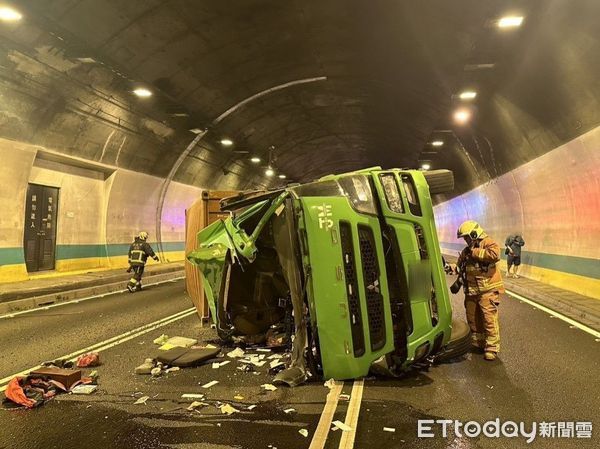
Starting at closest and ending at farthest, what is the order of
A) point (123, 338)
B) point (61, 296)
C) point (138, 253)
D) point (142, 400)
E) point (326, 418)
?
point (326, 418) → point (142, 400) → point (123, 338) → point (61, 296) → point (138, 253)

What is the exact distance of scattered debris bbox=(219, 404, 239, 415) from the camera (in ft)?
13.9

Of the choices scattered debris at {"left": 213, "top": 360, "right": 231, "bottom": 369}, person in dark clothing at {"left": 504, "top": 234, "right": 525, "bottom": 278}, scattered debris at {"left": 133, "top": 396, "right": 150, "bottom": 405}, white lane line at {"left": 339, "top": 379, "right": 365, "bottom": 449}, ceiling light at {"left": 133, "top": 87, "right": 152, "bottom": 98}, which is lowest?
white lane line at {"left": 339, "top": 379, "right": 365, "bottom": 449}

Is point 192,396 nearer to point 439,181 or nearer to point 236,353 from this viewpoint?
point 236,353

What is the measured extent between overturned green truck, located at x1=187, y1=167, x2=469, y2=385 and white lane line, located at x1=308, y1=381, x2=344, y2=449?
316 millimetres

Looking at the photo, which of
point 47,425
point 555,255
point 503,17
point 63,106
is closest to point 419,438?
point 47,425

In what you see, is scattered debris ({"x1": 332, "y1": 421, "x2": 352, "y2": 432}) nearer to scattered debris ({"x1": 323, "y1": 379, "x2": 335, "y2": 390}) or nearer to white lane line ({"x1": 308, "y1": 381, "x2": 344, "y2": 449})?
white lane line ({"x1": 308, "y1": 381, "x2": 344, "y2": 449})

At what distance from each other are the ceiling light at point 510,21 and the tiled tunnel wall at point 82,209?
12.7 metres

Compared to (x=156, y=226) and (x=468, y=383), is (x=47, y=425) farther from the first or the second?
(x=156, y=226)

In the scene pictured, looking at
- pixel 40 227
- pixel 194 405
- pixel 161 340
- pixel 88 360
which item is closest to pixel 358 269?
pixel 194 405

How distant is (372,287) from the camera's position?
448 centimetres

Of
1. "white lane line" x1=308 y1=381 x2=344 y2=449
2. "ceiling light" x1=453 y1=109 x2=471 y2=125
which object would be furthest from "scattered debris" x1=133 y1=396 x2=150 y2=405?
"ceiling light" x1=453 y1=109 x2=471 y2=125

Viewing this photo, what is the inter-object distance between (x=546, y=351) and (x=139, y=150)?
15.6 m

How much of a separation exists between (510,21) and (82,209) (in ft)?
50.1

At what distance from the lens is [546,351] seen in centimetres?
635
